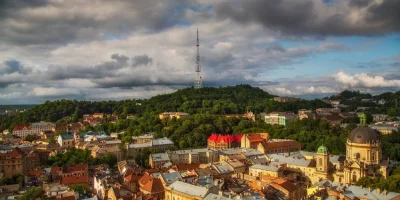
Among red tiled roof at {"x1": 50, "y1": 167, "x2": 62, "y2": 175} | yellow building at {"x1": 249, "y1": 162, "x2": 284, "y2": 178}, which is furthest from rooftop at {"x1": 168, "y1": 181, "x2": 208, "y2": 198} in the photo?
red tiled roof at {"x1": 50, "y1": 167, "x2": 62, "y2": 175}

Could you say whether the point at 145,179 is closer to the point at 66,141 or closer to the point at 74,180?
the point at 74,180

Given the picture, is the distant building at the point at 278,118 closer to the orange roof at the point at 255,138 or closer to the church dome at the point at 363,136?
the orange roof at the point at 255,138

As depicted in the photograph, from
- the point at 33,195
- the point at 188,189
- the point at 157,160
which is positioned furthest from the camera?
the point at 157,160

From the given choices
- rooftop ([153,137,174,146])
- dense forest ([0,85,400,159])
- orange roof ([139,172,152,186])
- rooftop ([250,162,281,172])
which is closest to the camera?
orange roof ([139,172,152,186])

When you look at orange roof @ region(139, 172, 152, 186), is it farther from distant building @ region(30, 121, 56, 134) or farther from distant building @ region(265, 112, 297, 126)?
distant building @ region(30, 121, 56, 134)

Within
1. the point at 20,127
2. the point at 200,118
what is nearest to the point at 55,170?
the point at 200,118

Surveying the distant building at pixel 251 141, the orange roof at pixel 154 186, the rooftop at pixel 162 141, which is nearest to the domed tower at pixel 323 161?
the orange roof at pixel 154 186
